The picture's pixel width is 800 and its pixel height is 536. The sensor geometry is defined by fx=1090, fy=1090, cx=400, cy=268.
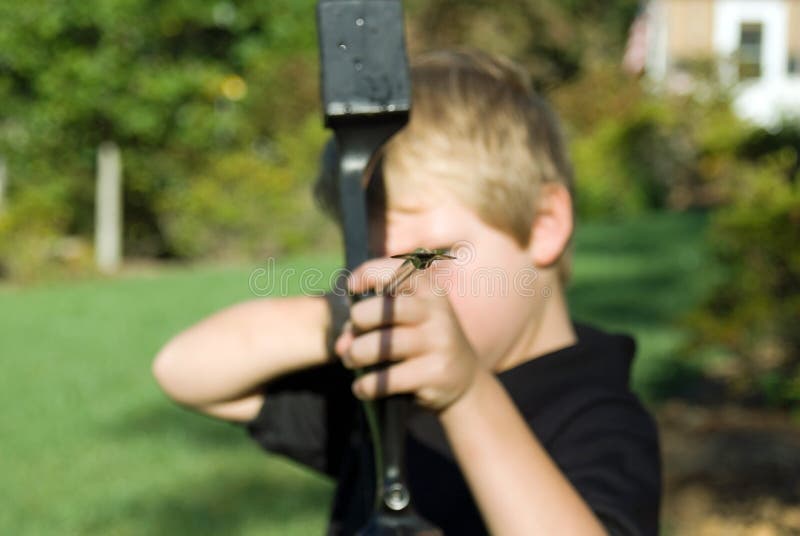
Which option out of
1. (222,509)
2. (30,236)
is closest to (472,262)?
(222,509)

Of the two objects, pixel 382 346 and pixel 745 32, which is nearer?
pixel 382 346

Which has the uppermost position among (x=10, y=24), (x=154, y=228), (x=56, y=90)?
(x=10, y=24)

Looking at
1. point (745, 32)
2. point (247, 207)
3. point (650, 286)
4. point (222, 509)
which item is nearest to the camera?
point (222, 509)

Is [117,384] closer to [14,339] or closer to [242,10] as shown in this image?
[14,339]

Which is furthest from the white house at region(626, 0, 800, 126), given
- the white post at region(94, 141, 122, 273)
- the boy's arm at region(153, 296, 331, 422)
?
the boy's arm at region(153, 296, 331, 422)

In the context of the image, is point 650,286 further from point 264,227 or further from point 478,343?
point 478,343

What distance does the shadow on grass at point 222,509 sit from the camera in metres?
3.83

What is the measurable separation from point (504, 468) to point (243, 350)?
76 centimetres

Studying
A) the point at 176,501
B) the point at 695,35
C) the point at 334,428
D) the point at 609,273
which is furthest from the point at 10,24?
the point at 695,35

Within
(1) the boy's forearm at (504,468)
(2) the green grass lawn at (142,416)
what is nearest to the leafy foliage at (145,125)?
(2) the green grass lawn at (142,416)

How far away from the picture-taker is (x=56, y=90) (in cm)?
1405

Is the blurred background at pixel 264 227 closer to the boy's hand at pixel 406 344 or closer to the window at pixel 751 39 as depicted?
the window at pixel 751 39

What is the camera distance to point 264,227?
13.7 m

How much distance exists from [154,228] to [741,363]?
12.1 metres
